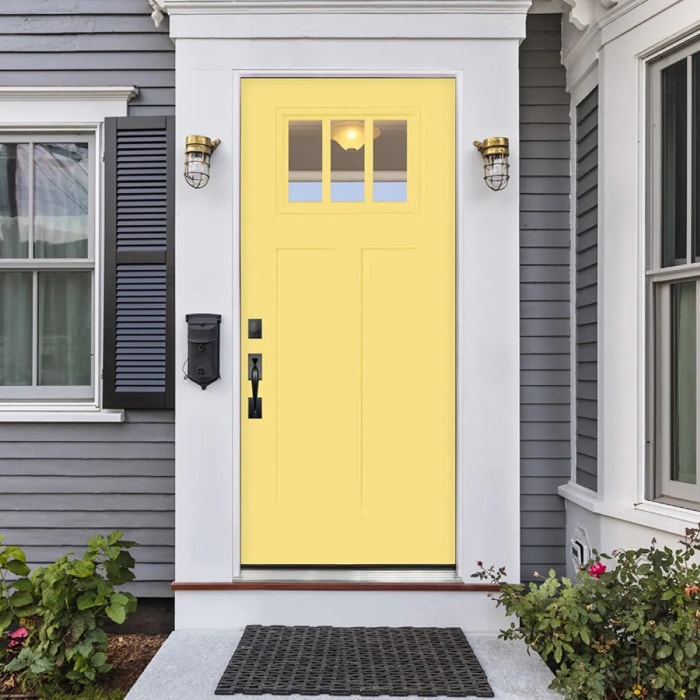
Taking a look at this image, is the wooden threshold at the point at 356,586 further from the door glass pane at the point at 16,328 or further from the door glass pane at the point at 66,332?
the door glass pane at the point at 16,328

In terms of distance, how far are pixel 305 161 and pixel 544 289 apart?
1269 millimetres

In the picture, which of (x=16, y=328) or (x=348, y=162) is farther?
(x=16, y=328)

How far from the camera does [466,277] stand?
2.63 meters

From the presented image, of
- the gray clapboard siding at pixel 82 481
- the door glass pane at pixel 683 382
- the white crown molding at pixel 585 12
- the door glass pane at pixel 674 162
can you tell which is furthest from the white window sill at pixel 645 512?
the white crown molding at pixel 585 12

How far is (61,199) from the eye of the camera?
9.96 ft

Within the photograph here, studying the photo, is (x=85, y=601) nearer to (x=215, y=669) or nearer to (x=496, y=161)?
(x=215, y=669)

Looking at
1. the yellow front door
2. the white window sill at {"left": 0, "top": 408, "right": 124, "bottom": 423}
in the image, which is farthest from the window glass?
the white window sill at {"left": 0, "top": 408, "right": 124, "bottom": 423}

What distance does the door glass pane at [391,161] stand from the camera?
2.70 meters

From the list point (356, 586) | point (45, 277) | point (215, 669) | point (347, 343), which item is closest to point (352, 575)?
point (356, 586)

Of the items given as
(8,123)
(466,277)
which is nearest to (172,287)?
(8,123)

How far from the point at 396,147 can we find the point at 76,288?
67.0 inches

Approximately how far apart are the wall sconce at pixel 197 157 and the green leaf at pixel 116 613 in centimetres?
177

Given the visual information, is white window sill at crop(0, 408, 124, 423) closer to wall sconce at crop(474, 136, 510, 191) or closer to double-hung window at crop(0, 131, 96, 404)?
double-hung window at crop(0, 131, 96, 404)

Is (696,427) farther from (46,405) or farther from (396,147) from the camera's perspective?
(46,405)
